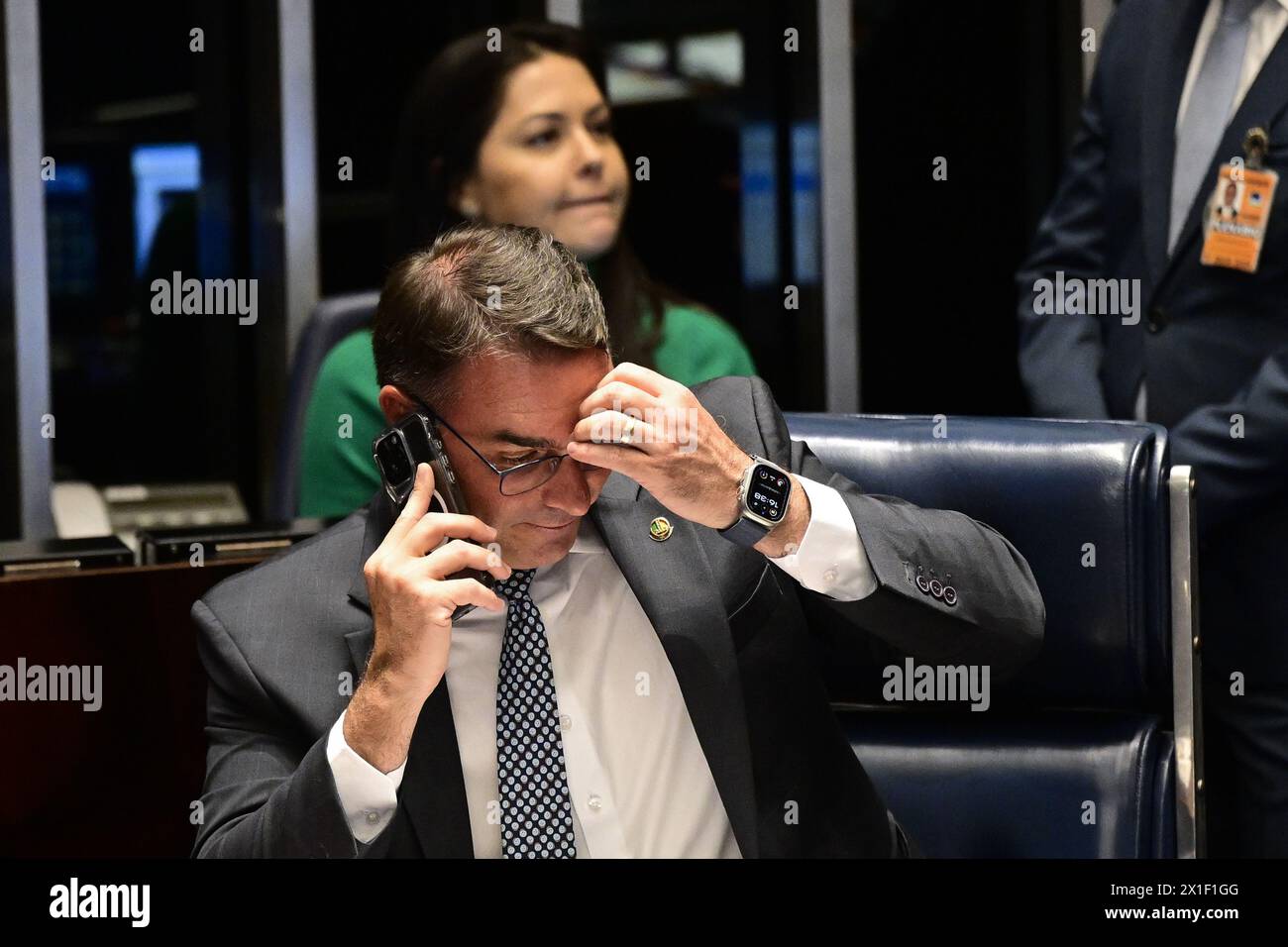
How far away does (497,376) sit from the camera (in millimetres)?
1491

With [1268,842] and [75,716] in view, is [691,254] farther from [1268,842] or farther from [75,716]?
[75,716]

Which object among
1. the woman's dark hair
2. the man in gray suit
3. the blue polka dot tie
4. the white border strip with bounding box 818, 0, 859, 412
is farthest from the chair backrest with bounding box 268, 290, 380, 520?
the white border strip with bounding box 818, 0, 859, 412

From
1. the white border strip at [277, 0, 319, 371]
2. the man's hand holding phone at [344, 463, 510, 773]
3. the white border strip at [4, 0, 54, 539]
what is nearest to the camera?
the man's hand holding phone at [344, 463, 510, 773]

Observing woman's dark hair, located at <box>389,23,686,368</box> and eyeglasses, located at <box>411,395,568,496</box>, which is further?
woman's dark hair, located at <box>389,23,686,368</box>

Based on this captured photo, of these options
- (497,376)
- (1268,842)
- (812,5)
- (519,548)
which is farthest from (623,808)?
(812,5)

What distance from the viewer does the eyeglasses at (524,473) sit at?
58.4 inches

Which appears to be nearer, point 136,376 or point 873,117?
point 136,376

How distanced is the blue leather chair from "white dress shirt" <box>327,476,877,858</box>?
22 centimetres

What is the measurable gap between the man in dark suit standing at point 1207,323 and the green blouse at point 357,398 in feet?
1.62

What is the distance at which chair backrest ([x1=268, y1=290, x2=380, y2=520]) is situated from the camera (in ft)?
8.80

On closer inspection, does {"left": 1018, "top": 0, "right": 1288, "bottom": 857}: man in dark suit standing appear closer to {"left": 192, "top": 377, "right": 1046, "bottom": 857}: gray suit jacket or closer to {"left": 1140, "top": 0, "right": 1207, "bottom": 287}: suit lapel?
{"left": 1140, "top": 0, "right": 1207, "bottom": 287}: suit lapel

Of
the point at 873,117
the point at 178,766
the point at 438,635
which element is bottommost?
the point at 178,766

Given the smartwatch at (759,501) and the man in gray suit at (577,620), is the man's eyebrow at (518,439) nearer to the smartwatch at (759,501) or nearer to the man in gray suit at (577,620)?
the man in gray suit at (577,620)
